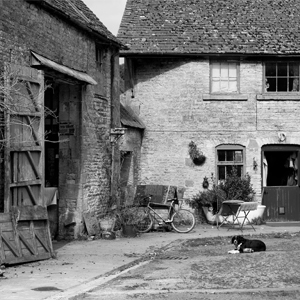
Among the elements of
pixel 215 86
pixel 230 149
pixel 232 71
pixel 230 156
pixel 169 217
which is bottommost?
pixel 169 217

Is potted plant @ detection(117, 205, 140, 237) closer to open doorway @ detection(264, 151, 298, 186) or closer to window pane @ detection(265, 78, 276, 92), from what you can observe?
open doorway @ detection(264, 151, 298, 186)

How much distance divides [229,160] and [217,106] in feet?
5.94

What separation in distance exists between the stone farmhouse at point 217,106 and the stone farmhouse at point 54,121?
3121 mm

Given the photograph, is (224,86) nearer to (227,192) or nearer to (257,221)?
(227,192)

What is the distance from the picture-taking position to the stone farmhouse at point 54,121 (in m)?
13.4

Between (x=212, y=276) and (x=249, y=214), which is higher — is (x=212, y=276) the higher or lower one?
the lower one

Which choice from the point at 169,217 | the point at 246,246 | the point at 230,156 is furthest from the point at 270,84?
the point at 246,246

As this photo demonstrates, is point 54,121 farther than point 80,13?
No

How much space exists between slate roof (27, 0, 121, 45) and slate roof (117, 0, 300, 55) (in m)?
2.80

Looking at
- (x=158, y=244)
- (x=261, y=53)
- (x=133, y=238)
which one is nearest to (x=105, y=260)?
(x=158, y=244)

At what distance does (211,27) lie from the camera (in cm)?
2358

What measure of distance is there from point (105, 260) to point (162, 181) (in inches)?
366

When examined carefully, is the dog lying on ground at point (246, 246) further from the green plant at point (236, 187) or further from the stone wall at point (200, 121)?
the stone wall at point (200, 121)

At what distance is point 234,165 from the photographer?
23.0 meters
